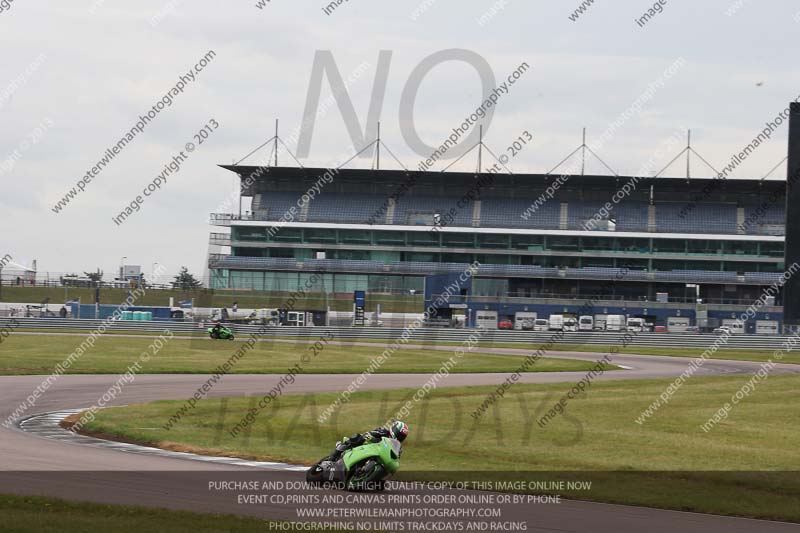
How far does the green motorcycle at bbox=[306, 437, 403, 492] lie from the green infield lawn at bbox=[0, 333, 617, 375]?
1062 inches

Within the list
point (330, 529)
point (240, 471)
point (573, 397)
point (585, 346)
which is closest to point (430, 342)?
point (585, 346)

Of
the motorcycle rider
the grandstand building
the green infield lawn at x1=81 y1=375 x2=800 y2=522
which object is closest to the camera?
the motorcycle rider

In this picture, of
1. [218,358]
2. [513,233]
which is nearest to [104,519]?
[218,358]

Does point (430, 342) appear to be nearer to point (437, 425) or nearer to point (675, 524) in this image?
point (437, 425)

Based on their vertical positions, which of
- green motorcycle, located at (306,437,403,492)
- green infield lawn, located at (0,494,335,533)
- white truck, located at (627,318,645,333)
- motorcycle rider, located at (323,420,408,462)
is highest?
white truck, located at (627,318,645,333)

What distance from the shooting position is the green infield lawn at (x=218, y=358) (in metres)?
42.7

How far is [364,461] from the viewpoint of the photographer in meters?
14.9

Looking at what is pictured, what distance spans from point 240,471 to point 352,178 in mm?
92830

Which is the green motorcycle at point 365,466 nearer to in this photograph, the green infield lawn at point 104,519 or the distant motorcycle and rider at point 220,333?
the green infield lawn at point 104,519

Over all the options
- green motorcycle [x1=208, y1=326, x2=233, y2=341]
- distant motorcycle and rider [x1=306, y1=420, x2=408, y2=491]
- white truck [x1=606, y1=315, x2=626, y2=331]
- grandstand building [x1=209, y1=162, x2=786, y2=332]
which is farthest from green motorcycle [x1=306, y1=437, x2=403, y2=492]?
grandstand building [x1=209, y1=162, x2=786, y2=332]

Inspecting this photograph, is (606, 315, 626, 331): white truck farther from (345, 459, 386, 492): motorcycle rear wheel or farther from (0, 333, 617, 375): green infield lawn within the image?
(345, 459, 386, 492): motorcycle rear wheel

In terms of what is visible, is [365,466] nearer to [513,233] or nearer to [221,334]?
[221,334]

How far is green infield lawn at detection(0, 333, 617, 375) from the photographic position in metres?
42.7

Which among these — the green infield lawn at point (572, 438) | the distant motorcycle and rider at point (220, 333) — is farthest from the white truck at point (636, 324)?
the green infield lawn at point (572, 438)
